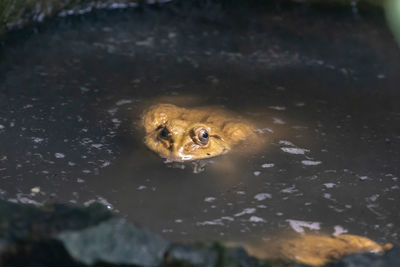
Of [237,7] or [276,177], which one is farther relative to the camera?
[237,7]

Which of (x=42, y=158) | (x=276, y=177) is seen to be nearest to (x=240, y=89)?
(x=276, y=177)

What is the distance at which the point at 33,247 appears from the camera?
11.6 ft

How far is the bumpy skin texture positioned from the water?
14cm

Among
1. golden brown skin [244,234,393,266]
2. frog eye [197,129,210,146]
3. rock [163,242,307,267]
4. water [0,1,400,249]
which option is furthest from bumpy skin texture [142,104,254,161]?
rock [163,242,307,267]

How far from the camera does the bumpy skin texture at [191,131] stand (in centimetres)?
640

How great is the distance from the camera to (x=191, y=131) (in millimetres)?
6434

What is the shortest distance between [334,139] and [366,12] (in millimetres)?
5956

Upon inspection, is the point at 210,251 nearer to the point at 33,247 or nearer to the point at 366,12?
the point at 33,247

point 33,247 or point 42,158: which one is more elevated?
point 33,247

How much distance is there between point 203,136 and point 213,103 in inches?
56.8

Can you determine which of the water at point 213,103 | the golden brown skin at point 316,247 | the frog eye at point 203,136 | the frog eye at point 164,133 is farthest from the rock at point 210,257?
the frog eye at point 164,133

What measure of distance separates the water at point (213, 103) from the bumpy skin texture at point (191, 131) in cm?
14

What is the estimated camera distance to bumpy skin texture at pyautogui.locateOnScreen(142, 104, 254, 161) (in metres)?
6.40

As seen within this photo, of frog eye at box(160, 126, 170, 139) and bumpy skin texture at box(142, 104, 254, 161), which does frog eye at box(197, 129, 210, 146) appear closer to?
bumpy skin texture at box(142, 104, 254, 161)
